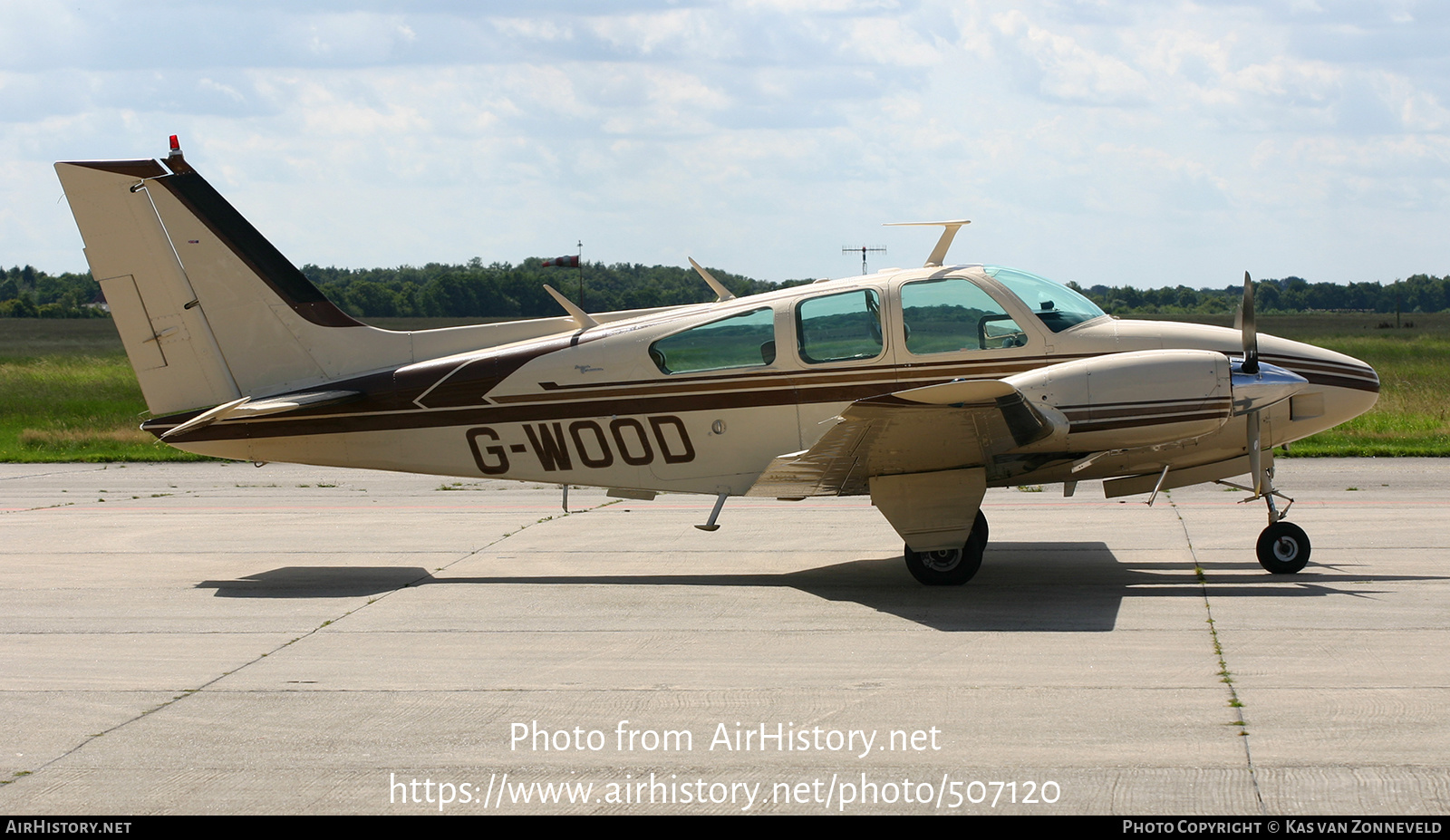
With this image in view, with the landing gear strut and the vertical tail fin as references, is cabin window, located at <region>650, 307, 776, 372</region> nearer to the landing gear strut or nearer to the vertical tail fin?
the vertical tail fin

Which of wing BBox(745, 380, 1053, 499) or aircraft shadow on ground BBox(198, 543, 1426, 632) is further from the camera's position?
aircraft shadow on ground BBox(198, 543, 1426, 632)

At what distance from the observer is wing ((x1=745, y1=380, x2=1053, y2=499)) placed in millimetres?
8219

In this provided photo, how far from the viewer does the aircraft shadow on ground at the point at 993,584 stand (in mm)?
8570

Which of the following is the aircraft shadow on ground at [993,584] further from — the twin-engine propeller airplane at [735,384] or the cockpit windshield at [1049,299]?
the cockpit windshield at [1049,299]

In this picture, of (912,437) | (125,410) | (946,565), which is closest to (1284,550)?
(946,565)

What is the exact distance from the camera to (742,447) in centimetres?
988

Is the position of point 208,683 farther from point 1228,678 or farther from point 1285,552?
point 1285,552

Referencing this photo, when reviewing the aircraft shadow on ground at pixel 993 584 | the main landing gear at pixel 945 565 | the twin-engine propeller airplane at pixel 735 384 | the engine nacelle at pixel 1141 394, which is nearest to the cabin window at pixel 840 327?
the twin-engine propeller airplane at pixel 735 384

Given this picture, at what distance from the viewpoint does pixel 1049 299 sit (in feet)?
31.8

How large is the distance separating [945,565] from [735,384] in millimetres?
2271

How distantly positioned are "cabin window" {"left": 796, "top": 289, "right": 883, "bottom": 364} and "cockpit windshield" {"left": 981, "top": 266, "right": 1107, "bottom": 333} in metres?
1.04

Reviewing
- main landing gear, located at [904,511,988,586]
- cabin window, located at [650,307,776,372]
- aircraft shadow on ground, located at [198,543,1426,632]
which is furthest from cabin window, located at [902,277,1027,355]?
aircraft shadow on ground, located at [198,543,1426,632]

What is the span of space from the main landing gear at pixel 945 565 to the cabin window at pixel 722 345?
6.69 ft

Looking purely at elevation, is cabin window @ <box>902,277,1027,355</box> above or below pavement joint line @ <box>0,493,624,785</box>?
above
